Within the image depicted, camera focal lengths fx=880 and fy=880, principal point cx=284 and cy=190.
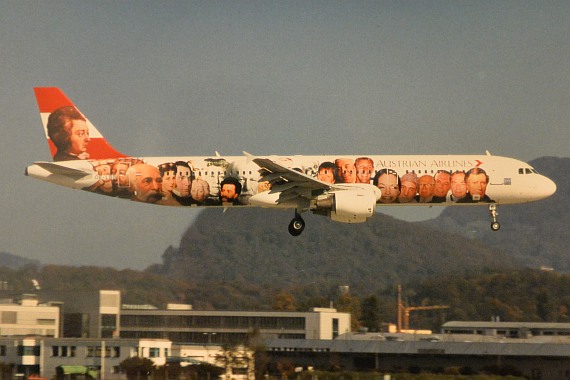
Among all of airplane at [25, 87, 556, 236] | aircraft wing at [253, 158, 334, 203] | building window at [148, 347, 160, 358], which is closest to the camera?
aircraft wing at [253, 158, 334, 203]

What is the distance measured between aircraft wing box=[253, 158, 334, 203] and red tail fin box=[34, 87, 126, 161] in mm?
8223

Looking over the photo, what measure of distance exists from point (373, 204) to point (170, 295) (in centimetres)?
3198

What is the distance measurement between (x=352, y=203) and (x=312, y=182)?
2.03m

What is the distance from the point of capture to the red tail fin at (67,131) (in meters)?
44.0

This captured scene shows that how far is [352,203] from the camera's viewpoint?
39438 mm

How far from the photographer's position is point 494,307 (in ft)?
266

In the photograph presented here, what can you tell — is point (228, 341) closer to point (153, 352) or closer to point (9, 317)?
point (153, 352)

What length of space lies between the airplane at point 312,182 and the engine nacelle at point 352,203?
1.8 inches

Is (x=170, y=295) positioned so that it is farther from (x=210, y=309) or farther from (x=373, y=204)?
(x=373, y=204)

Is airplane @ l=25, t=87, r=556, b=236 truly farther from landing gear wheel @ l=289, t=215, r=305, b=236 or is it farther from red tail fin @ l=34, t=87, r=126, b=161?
red tail fin @ l=34, t=87, r=126, b=161

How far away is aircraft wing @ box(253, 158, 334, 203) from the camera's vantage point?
39000 mm

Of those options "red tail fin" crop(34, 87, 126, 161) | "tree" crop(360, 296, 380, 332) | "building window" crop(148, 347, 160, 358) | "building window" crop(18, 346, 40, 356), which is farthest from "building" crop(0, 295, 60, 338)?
"tree" crop(360, 296, 380, 332)

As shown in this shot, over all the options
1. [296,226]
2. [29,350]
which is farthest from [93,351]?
[296,226]

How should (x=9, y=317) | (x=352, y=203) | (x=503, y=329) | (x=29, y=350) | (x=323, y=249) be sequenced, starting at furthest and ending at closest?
(x=323, y=249), (x=503, y=329), (x=9, y=317), (x=29, y=350), (x=352, y=203)
